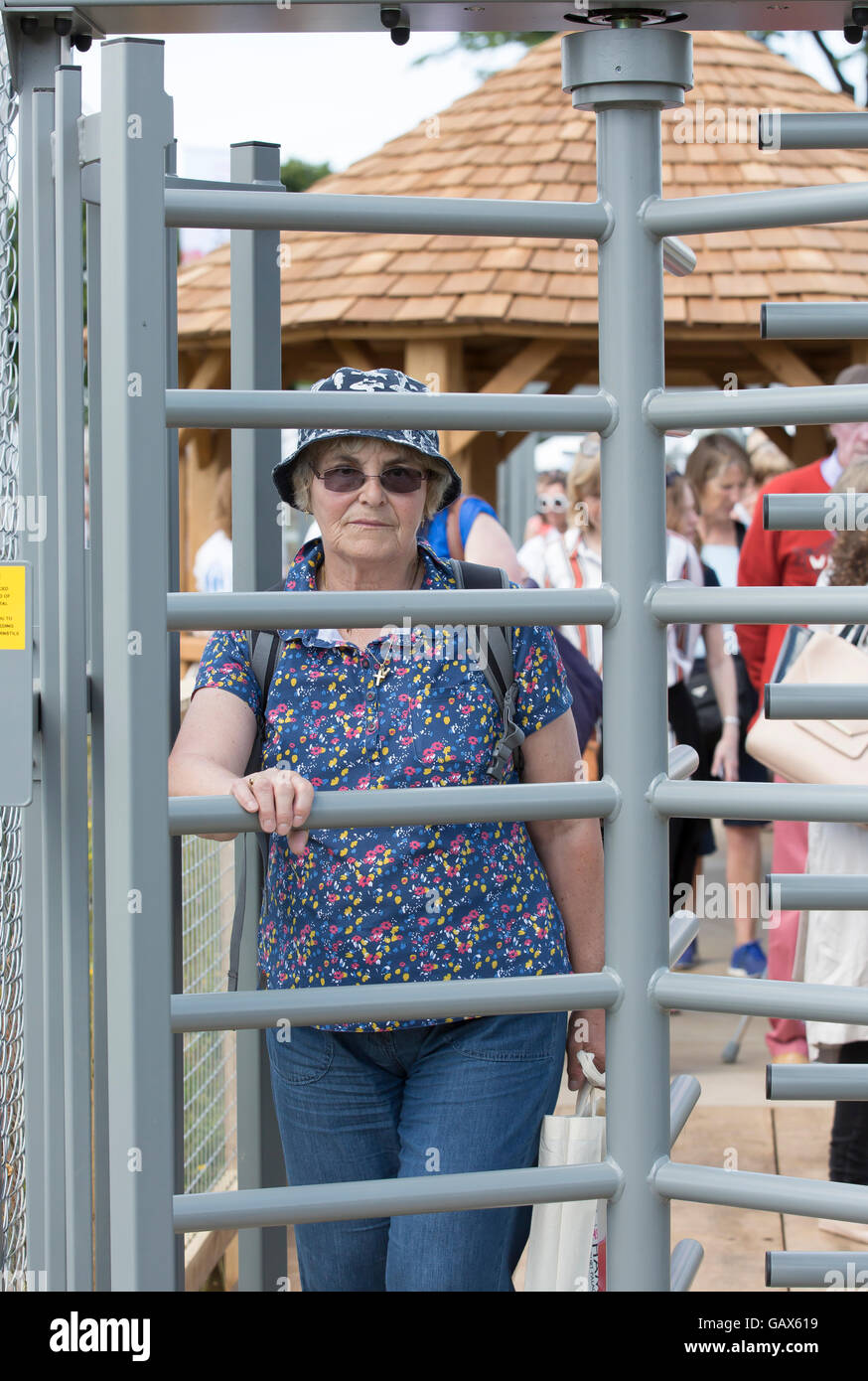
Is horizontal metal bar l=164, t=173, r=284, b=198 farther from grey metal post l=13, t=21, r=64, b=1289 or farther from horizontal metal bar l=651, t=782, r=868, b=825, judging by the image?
horizontal metal bar l=651, t=782, r=868, b=825

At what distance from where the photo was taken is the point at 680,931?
2365 millimetres

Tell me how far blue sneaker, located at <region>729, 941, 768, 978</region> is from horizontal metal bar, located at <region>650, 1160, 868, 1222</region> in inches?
180

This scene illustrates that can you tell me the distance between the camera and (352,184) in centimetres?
1013

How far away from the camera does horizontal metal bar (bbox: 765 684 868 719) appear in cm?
196

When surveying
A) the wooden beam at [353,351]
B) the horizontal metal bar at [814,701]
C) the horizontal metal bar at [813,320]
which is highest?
the wooden beam at [353,351]

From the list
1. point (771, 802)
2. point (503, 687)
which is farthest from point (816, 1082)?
point (503, 687)

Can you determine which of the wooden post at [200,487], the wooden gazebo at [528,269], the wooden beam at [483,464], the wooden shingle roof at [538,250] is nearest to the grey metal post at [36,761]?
the wooden gazebo at [528,269]

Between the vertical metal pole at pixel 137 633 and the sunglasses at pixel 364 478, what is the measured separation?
1.84 ft

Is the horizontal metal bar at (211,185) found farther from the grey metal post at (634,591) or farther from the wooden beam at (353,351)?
the wooden beam at (353,351)

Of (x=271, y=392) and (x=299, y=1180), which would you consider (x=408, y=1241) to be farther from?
(x=271, y=392)

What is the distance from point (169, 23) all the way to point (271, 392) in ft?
1.90

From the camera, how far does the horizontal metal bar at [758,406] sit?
6.41ft
